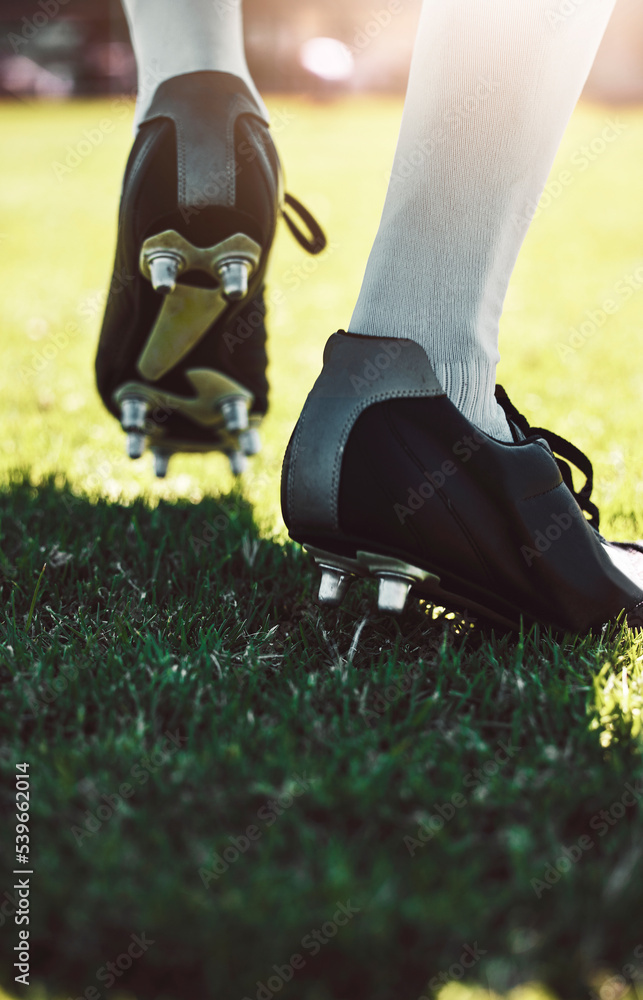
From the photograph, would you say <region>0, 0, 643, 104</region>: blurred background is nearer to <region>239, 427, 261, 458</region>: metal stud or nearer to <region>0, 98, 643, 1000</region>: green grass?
<region>239, 427, 261, 458</region>: metal stud

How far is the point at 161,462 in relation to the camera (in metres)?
2.15

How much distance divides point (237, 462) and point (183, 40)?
104 centimetres

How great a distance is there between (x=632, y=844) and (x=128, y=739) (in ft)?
2.06

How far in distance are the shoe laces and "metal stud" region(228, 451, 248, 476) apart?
3.09ft

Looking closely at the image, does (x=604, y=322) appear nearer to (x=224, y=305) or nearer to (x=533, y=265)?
(x=533, y=265)

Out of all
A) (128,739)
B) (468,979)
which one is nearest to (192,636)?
(128,739)

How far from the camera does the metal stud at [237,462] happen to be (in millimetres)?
2216

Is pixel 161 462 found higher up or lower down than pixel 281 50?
lower down

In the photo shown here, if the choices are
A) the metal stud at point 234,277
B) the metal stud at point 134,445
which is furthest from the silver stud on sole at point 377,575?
the metal stud at point 134,445

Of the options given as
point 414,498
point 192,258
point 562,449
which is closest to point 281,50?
point 192,258

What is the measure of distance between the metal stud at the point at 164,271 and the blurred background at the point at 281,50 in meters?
12.0

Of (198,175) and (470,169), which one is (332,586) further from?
(198,175)

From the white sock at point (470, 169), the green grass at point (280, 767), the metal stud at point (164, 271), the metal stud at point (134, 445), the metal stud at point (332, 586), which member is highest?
the white sock at point (470, 169)

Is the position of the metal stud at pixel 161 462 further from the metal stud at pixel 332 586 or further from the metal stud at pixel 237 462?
the metal stud at pixel 332 586
